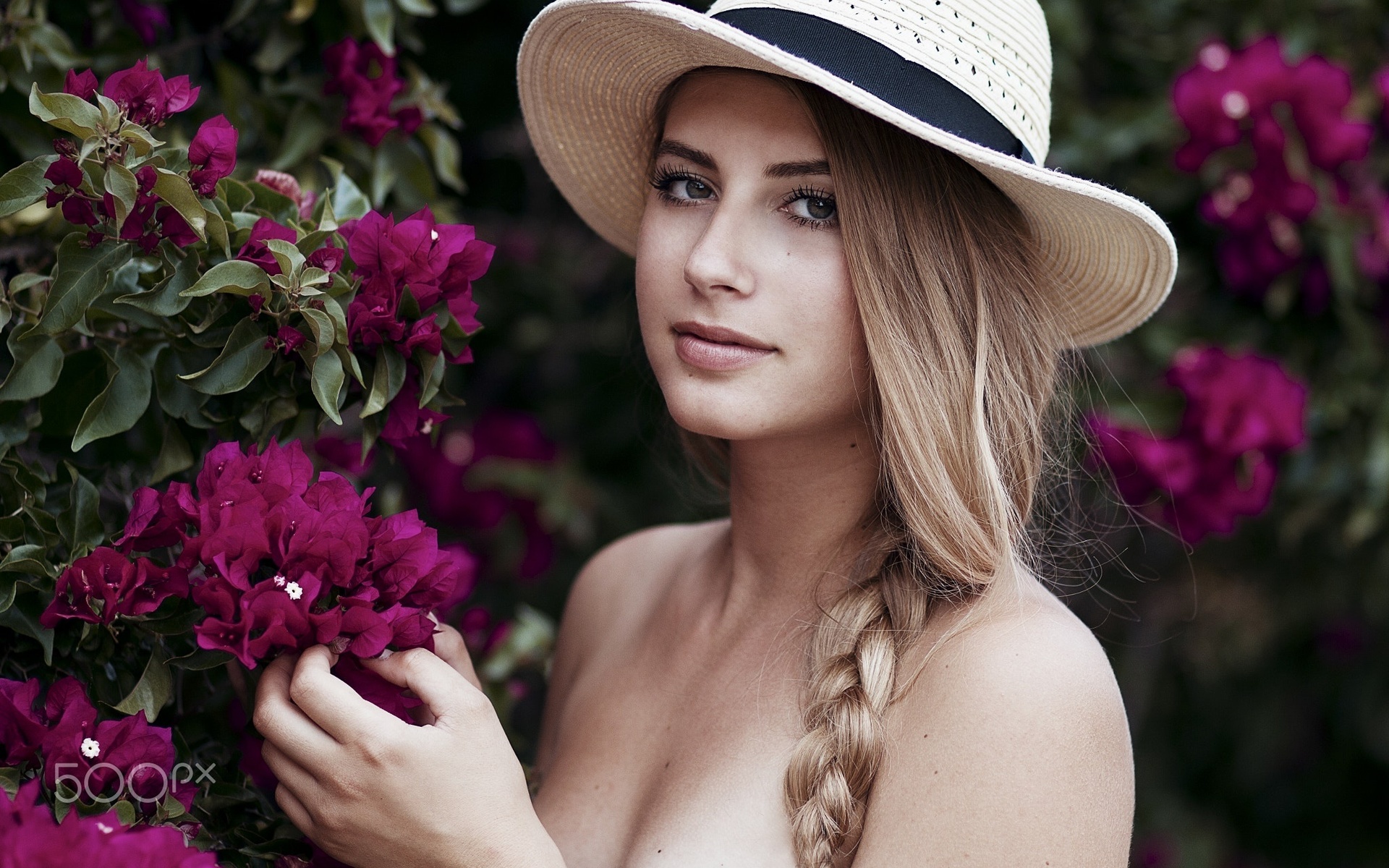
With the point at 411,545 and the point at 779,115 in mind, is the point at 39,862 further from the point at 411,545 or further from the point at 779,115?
the point at 779,115

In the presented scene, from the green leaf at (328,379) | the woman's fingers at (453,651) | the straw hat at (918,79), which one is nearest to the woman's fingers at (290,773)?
the woman's fingers at (453,651)

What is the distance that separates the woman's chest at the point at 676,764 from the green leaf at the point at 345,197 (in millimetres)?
830

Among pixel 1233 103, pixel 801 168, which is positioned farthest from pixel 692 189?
pixel 1233 103

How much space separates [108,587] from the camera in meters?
1.28

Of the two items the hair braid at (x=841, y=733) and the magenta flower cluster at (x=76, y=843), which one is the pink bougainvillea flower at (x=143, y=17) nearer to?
the magenta flower cluster at (x=76, y=843)

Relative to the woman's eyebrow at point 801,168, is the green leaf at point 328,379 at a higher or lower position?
lower

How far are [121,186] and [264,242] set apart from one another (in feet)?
0.51

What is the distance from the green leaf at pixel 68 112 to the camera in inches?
51.0

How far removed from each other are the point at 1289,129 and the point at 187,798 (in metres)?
2.48

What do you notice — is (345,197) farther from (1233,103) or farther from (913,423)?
(1233,103)

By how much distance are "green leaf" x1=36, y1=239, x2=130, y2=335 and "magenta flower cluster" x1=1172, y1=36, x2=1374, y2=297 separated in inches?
86.5

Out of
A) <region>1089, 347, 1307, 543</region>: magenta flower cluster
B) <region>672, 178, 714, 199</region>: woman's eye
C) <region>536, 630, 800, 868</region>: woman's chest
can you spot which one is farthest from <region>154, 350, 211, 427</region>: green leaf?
<region>1089, 347, 1307, 543</region>: magenta flower cluster

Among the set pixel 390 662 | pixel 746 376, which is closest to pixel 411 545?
pixel 390 662

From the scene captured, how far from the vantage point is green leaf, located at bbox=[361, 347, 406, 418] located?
1.42 meters
